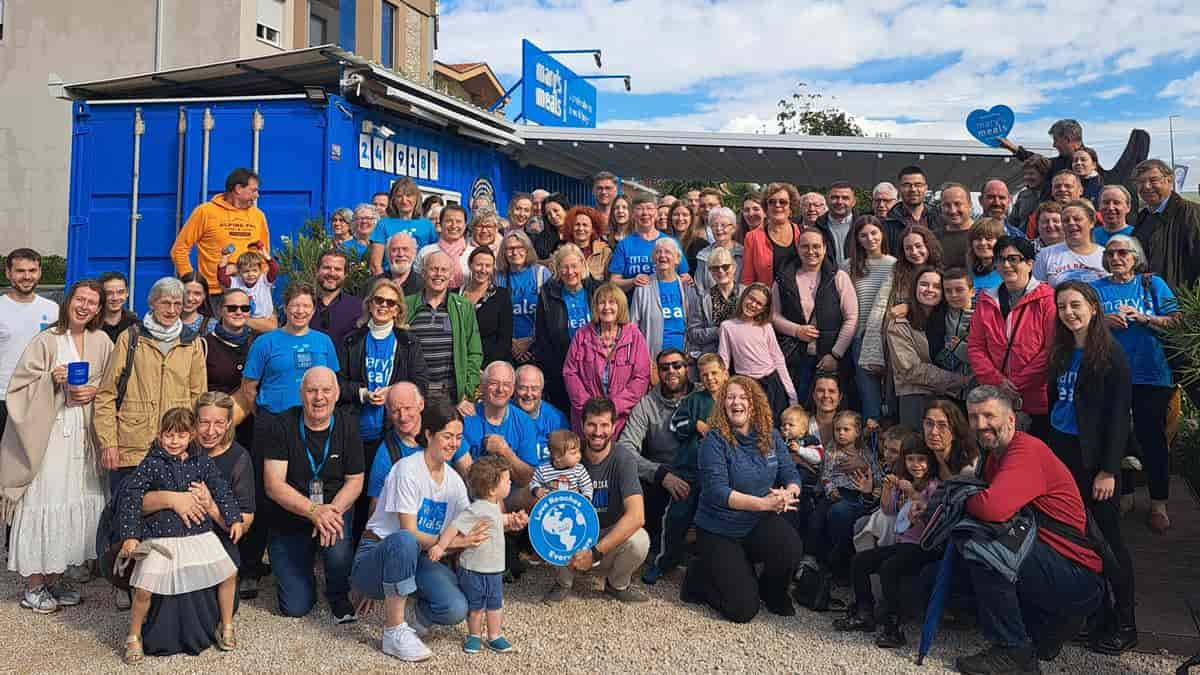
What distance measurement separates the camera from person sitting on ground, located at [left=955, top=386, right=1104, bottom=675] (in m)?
4.21

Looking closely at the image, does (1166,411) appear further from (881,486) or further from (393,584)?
(393,584)

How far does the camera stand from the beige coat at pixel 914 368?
550cm

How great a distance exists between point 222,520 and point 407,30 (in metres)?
22.7

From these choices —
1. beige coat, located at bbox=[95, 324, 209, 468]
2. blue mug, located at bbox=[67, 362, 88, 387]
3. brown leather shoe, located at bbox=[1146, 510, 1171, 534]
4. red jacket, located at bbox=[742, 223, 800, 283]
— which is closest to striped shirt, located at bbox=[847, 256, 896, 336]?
red jacket, located at bbox=[742, 223, 800, 283]

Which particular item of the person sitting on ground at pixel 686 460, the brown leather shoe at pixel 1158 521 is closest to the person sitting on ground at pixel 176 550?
the person sitting on ground at pixel 686 460

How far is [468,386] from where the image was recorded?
5.76 meters

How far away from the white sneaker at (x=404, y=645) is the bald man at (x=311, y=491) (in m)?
0.54

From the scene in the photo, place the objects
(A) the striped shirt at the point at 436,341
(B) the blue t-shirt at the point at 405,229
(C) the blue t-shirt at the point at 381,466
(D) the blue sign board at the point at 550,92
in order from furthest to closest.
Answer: (D) the blue sign board at the point at 550,92 < (B) the blue t-shirt at the point at 405,229 < (A) the striped shirt at the point at 436,341 < (C) the blue t-shirt at the point at 381,466

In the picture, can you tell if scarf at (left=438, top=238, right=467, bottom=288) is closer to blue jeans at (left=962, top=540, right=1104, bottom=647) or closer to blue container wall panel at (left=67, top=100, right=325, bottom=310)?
blue container wall panel at (left=67, top=100, right=325, bottom=310)

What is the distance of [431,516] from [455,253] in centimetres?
264

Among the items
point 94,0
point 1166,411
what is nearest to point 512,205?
point 1166,411

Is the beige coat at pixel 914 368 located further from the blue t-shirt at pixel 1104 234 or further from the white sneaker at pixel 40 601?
the white sneaker at pixel 40 601

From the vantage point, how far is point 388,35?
80.8 feet

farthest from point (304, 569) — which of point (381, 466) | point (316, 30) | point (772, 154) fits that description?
point (316, 30)
